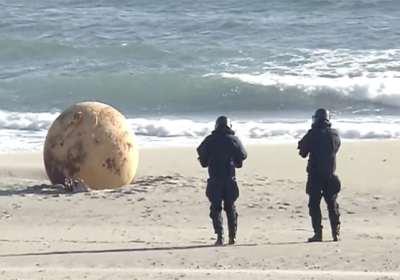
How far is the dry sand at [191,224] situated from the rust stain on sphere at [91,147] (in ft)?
0.75

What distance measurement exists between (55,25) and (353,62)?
10.1 meters

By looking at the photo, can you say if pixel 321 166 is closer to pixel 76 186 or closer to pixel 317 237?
pixel 317 237

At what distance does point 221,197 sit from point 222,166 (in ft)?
0.98

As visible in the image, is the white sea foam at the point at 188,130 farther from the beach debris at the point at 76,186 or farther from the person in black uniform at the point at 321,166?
the person in black uniform at the point at 321,166

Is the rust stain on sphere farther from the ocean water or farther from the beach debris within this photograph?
the ocean water

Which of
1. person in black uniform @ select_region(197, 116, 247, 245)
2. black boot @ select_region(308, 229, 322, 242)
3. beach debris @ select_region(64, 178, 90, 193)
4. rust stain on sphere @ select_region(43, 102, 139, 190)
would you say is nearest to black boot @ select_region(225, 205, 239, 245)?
person in black uniform @ select_region(197, 116, 247, 245)

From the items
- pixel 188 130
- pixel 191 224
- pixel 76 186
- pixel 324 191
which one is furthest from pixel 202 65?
pixel 324 191

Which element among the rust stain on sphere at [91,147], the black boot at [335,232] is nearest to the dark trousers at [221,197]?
the black boot at [335,232]

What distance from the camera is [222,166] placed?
9.15m

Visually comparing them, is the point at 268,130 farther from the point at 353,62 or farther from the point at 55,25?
the point at 55,25

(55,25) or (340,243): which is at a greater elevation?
(55,25)

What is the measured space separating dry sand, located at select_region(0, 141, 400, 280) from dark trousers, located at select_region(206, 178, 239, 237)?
0.66 feet

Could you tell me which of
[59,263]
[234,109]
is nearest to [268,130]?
[234,109]

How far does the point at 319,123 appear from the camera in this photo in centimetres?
927
